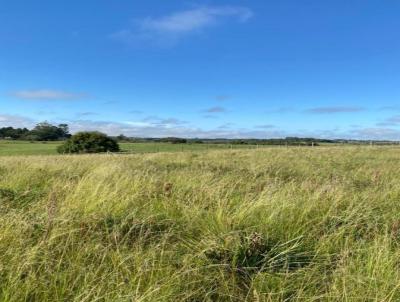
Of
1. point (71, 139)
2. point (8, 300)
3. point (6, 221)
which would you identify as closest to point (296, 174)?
point (6, 221)

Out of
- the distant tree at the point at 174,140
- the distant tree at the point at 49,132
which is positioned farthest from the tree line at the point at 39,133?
the distant tree at the point at 174,140

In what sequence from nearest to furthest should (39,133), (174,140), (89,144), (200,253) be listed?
(200,253) → (89,144) → (174,140) → (39,133)

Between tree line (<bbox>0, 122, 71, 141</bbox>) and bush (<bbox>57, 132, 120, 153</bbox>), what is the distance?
Answer: 44.8 meters

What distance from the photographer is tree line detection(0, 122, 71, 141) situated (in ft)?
489

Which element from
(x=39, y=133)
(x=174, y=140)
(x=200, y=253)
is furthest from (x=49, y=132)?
(x=200, y=253)

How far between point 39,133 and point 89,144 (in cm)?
5775

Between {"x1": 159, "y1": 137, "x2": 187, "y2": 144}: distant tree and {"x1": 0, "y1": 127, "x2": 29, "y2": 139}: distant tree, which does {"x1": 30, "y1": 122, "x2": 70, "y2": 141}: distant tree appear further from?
{"x1": 159, "y1": 137, "x2": 187, "y2": 144}: distant tree

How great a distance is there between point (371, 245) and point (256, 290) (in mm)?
1716

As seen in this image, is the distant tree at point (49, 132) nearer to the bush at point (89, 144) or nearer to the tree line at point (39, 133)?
the tree line at point (39, 133)

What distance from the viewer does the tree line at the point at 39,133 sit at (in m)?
149

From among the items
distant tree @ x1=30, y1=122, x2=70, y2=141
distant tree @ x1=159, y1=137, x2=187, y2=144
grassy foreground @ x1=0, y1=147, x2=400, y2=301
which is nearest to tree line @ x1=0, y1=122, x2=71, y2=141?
distant tree @ x1=30, y1=122, x2=70, y2=141

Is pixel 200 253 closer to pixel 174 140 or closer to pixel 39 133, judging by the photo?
pixel 174 140

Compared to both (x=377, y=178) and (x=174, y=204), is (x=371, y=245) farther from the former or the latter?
(x=377, y=178)

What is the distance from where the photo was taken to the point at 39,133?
152 metres
